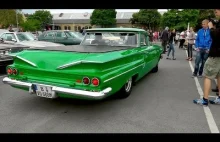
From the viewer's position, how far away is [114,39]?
5.55 m

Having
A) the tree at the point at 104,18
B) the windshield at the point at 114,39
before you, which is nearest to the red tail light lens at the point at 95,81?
the windshield at the point at 114,39

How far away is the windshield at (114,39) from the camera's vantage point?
5516 mm

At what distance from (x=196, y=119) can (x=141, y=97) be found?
144 centimetres

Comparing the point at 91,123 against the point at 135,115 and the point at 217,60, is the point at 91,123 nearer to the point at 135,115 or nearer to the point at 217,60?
the point at 135,115

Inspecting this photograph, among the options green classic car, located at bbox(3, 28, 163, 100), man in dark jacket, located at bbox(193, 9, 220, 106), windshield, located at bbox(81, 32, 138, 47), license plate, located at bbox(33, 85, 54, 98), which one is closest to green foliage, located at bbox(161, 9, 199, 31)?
windshield, located at bbox(81, 32, 138, 47)

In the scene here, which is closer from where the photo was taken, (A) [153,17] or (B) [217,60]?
(B) [217,60]

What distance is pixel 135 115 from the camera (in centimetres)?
394

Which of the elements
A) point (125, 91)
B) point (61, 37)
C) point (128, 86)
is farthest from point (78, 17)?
point (125, 91)

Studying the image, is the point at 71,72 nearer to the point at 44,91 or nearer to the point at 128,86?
the point at 44,91
